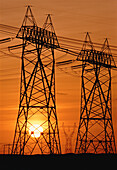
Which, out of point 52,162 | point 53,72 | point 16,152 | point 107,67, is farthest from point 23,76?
point 107,67

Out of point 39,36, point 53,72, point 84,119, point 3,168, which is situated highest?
point 39,36

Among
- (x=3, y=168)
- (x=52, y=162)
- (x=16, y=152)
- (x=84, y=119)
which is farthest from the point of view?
(x=84, y=119)

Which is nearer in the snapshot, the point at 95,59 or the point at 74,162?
the point at 74,162

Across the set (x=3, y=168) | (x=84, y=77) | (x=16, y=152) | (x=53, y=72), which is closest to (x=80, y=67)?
(x=84, y=77)

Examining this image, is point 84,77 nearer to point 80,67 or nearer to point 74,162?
point 80,67

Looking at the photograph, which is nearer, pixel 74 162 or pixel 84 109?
pixel 74 162

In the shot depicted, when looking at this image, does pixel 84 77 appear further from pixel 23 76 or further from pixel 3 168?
pixel 3 168

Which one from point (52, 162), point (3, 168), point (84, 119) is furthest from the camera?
point (84, 119)

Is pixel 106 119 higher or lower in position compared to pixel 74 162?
higher

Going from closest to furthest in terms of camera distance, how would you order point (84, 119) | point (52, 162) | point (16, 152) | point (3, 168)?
point (3, 168) < point (52, 162) < point (16, 152) < point (84, 119)
